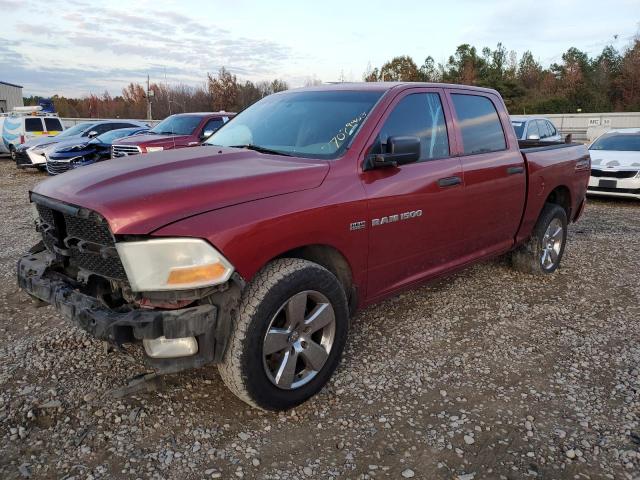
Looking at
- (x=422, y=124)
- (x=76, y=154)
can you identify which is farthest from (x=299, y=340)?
(x=76, y=154)

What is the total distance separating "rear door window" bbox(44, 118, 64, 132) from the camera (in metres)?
19.6

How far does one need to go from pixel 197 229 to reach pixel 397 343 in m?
2.03

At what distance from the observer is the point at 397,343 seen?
3.87m

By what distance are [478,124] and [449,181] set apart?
0.89 metres

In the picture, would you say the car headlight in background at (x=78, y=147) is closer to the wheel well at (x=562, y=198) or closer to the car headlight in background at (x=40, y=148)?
the car headlight in background at (x=40, y=148)

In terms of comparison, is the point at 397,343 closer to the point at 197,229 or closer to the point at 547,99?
the point at 197,229

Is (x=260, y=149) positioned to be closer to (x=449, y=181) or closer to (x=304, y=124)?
(x=304, y=124)

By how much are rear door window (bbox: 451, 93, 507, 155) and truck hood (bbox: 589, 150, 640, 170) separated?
660 cm

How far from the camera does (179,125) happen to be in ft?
37.6

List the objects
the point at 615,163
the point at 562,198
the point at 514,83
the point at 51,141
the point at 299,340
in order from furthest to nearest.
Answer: the point at 514,83, the point at 51,141, the point at 615,163, the point at 562,198, the point at 299,340

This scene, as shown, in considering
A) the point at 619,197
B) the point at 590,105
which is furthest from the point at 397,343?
the point at 590,105

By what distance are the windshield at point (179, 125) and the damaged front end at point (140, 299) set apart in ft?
28.5

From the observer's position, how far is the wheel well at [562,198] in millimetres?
5555

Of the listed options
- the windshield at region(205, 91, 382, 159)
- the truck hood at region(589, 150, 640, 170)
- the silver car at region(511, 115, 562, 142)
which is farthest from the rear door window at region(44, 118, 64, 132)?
the truck hood at region(589, 150, 640, 170)
